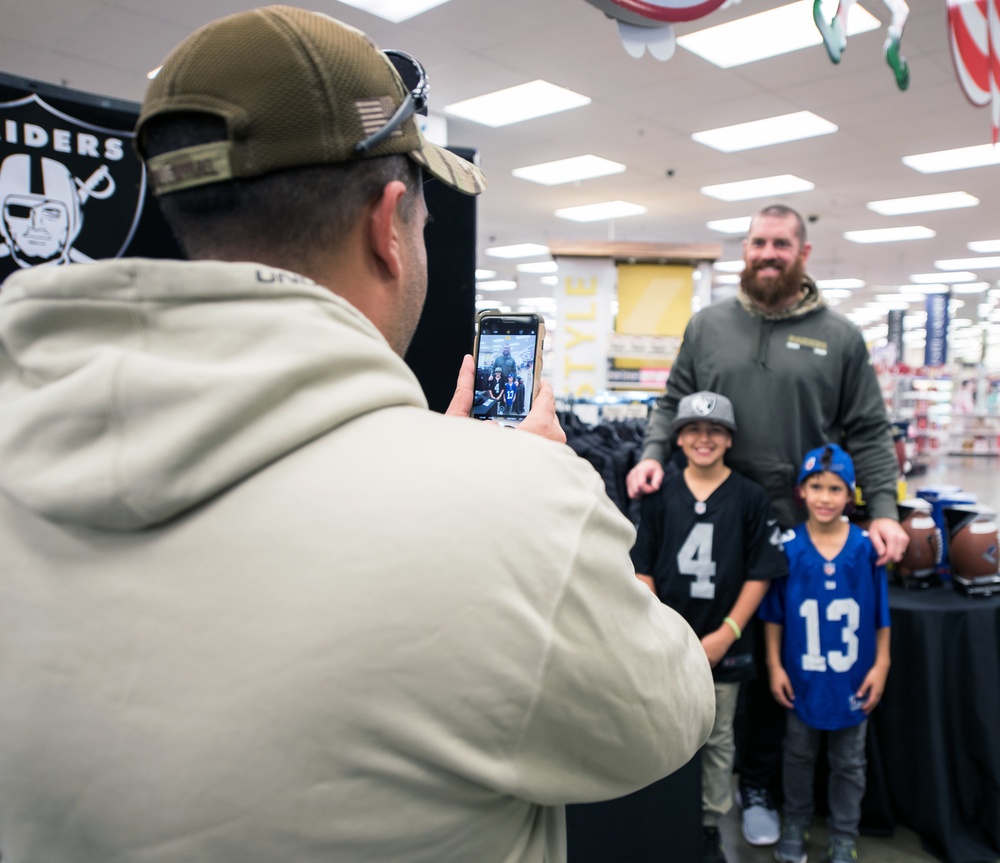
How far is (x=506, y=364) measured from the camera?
1.09 m

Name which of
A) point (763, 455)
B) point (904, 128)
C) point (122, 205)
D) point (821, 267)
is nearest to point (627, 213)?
point (904, 128)

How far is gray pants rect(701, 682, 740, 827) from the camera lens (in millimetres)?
2287

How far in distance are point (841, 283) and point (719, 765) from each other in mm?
14900

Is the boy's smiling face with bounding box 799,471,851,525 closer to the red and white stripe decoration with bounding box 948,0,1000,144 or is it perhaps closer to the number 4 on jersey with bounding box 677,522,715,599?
the number 4 on jersey with bounding box 677,522,715,599

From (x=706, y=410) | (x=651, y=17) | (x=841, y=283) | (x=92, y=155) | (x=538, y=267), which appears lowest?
(x=706, y=410)

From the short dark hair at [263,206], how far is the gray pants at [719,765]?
6.91 ft

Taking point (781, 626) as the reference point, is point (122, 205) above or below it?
above

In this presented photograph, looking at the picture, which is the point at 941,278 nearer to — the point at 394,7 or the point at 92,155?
the point at 394,7

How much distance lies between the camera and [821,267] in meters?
13.4

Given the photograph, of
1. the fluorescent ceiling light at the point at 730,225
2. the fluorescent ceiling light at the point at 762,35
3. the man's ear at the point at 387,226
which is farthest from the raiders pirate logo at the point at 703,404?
the fluorescent ceiling light at the point at 730,225

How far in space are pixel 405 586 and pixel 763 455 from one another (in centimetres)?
221

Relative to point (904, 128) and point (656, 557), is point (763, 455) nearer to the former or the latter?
point (656, 557)

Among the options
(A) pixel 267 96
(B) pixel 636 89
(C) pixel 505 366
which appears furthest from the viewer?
(B) pixel 636 89

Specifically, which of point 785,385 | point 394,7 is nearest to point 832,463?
point 785,385
